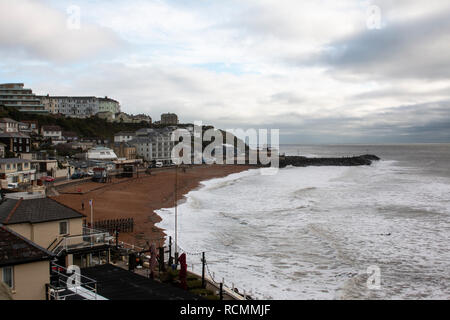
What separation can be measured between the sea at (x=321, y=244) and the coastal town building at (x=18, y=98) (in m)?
73.5

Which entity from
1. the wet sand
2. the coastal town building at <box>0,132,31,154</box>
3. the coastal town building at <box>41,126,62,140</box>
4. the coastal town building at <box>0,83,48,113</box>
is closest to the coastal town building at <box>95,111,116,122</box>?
the coastal town building at <box>0,83,48,113</box>

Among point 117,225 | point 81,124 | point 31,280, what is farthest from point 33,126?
point 31,280

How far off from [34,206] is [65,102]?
121171mm

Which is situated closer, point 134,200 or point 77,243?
point 77,243

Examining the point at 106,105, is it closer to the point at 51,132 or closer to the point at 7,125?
the point at 51,132

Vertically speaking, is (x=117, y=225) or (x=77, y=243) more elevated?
(x=77, y=243)

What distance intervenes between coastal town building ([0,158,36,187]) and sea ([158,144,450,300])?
1923cm

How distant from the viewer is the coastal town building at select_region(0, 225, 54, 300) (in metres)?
9.70

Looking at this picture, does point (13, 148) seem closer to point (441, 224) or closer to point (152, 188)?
point (152, 188)

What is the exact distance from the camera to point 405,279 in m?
18.2

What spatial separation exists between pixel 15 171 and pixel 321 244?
119 ft

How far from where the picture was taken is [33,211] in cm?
1467
